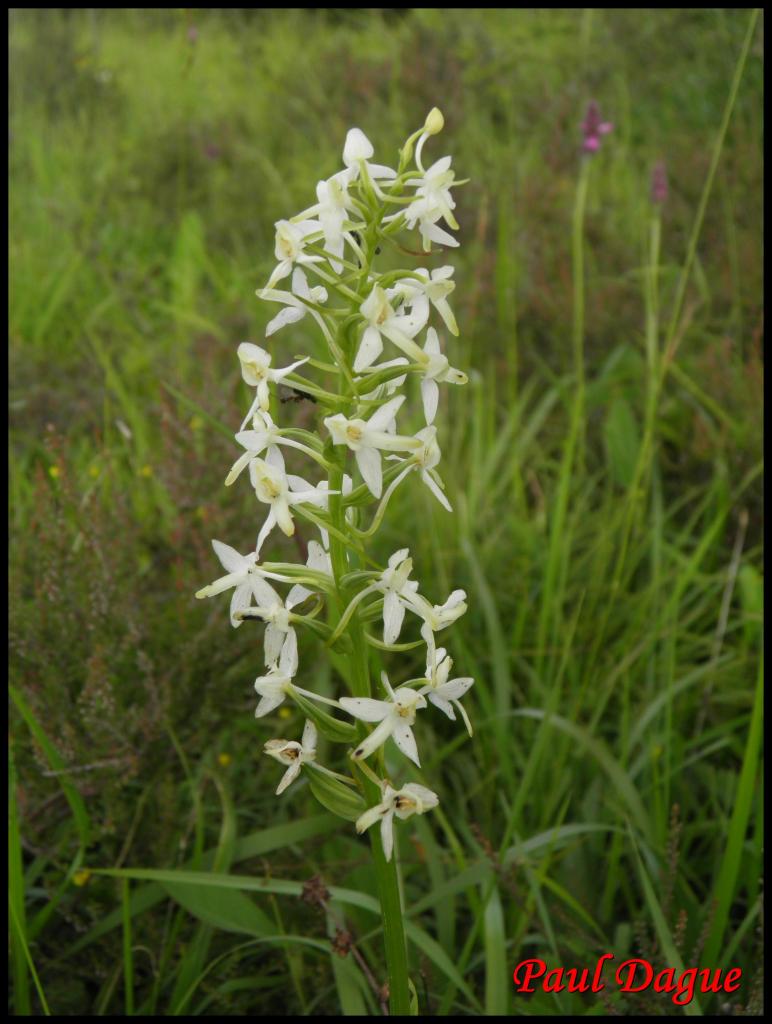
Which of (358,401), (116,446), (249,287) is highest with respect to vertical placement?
(358,401)

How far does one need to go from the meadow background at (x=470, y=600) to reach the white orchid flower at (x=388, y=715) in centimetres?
44

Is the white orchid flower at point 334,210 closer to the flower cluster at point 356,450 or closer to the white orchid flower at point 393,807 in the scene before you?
the flower cluster at point 356,450

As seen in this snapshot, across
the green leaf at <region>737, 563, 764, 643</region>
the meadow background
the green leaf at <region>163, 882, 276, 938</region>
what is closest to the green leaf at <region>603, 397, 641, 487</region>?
the meadow background

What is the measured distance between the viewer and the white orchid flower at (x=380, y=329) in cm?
108

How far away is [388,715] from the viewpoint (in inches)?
45.1

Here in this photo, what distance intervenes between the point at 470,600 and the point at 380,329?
156cm

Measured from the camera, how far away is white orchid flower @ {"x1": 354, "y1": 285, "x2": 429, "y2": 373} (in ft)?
3.55

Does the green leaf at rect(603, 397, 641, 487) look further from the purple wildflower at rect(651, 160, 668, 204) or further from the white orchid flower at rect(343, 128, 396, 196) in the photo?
Answer: the white orchid flower at rect(343, 128, 396, 196)

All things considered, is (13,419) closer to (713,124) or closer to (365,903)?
(365,903)

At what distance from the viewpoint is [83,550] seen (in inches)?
87.2

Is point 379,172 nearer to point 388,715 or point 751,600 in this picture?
point 388,715

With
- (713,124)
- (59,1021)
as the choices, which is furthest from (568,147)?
(59,1021)

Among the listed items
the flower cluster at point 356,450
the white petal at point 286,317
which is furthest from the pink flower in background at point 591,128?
the white petal at point 286,317

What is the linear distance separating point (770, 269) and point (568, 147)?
134 centimetres
